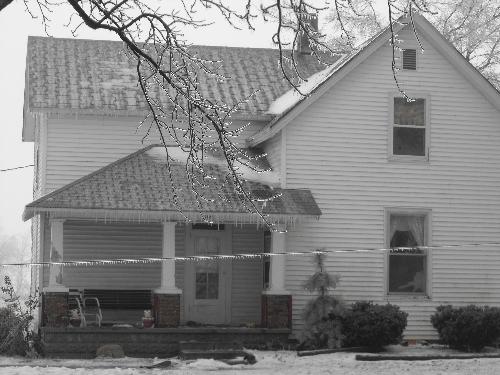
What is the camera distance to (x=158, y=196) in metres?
21.4

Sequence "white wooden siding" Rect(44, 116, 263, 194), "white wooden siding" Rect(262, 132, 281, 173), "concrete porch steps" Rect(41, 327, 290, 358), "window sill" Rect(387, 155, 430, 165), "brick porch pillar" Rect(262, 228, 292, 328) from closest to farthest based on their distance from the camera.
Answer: "concrete porch steps" Rect(41, 327, 290, 358)
"brick porch pillar" Rect(262, 228, 292, 328)
"white wooden siding" Rect(262, 132, 281, 173)
"white wooden siding" Rect(44, 116, 263, 194)
"window sill" Rect(387, 155, 430, 165)

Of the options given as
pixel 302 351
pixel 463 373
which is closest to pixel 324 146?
pixel 302 351

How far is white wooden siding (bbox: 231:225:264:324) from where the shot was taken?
2378 cm

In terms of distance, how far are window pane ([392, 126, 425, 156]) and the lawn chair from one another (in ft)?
22.7

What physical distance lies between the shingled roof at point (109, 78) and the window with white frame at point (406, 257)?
3.85 meters

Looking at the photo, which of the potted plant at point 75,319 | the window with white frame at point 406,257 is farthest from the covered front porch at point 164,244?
the window with white frame at point 406,257

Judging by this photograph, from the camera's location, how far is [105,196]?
21.0m

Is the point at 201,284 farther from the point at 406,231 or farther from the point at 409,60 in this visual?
the point at 409,60

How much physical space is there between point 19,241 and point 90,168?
161 metres

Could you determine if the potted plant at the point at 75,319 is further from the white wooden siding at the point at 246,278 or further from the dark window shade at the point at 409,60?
the dark window shade at the point at 409,60

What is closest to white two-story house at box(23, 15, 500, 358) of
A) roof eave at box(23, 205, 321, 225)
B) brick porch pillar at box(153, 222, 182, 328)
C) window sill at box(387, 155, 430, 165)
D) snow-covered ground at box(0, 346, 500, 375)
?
window sill at box(387, 155, 430, 165)

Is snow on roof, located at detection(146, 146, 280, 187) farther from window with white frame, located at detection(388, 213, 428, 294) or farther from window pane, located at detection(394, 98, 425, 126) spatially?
window pane, located at detection(394, 98, 425, 126)

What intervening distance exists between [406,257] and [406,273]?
335mm

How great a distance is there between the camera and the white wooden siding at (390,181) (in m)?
22.6
